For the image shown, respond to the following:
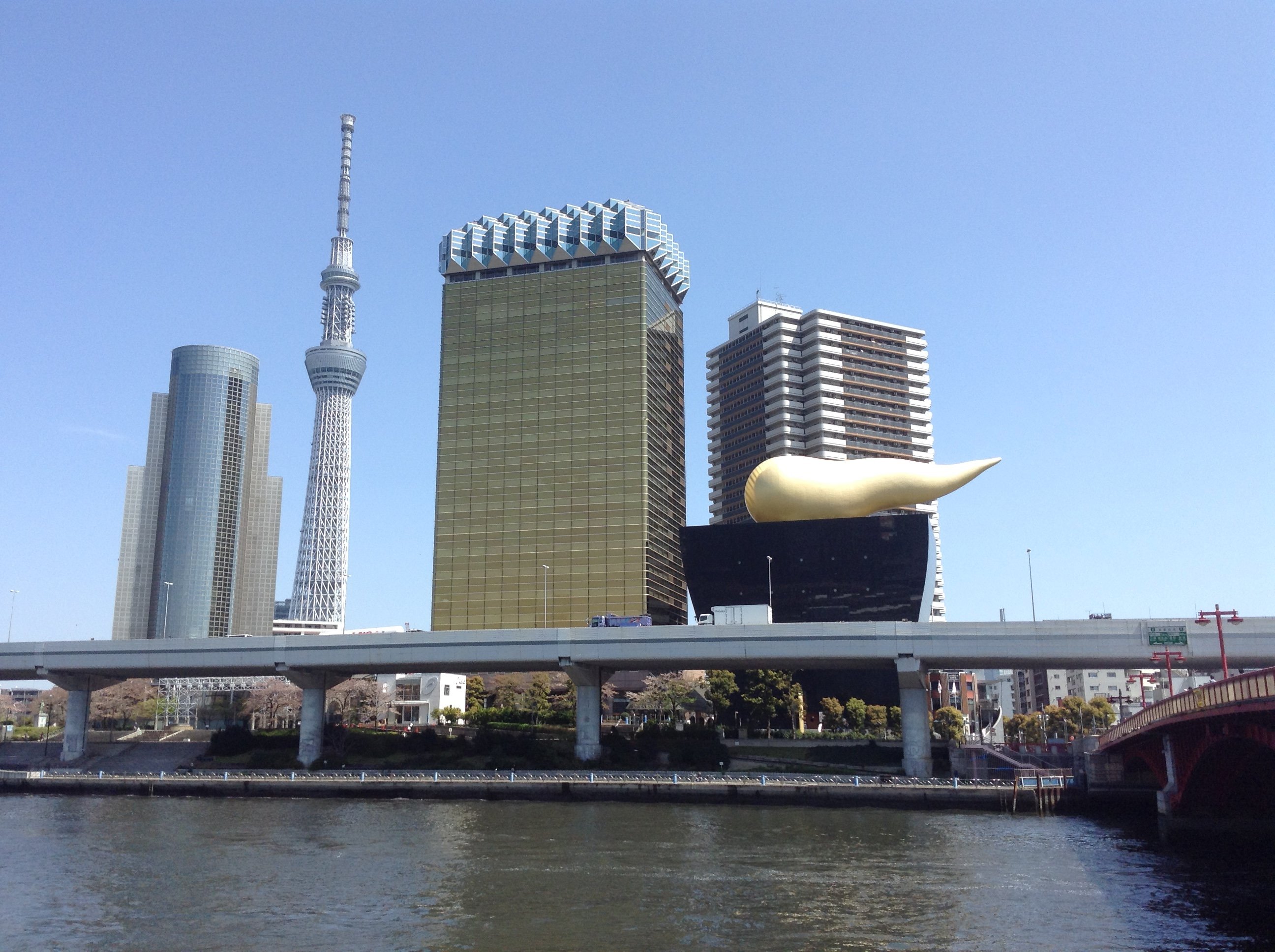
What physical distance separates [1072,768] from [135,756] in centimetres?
8094

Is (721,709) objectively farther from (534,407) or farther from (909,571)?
(534,407)

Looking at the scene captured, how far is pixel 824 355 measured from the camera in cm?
18325

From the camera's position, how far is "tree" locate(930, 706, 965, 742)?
111 meters

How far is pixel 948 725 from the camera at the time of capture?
111625 millimetres

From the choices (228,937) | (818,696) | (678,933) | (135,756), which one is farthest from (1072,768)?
(135,756)

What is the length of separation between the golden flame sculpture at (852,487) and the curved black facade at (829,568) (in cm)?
155

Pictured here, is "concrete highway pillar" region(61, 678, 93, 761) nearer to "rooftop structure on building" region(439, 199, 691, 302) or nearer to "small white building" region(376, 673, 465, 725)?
"small white building" region(376, 673, 465, 725)

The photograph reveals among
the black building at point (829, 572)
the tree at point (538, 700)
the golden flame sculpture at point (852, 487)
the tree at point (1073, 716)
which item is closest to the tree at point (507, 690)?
the tree at point (538, 700)

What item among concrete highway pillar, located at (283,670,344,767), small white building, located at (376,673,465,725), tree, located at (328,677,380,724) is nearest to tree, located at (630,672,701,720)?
concrete highway pillar, located at (283,670,344,767)

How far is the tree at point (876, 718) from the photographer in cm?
9912

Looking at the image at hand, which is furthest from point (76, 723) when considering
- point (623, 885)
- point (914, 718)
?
point (623, 885)

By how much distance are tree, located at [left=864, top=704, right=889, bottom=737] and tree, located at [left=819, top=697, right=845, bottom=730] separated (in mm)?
2250

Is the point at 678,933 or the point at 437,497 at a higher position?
the point at 437,497

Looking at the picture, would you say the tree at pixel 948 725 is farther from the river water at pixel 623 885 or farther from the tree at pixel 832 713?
the river water at pixel 623 885
